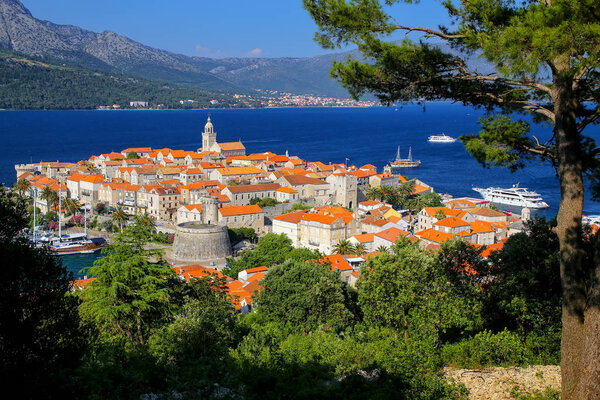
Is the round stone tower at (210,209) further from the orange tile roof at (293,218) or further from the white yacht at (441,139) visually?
the white yacht at (441,139)

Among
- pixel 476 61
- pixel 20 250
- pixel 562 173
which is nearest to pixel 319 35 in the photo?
pixel 476 61

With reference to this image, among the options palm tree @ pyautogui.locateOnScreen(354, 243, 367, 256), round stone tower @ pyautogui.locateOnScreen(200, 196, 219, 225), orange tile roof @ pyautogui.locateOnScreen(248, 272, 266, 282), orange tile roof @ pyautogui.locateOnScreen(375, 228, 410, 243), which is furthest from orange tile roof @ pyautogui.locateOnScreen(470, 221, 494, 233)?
round stone tower @ pyautogui.locateOnScreen(200, 196, 219, 225)

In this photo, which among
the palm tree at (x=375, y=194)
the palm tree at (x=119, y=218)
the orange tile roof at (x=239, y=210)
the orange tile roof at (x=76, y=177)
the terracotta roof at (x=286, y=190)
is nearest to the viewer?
the orange tile roof at (x=239, y=210)

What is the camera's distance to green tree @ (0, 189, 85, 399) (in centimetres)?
790

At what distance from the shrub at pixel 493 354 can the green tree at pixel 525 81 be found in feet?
6.61

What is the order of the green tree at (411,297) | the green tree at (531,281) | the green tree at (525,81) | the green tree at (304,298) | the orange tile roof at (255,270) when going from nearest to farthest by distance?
the green tree at (525,81), the green tree at (531,281), the green tree at (411,297), the green tree at (304,298), the orange tile roof at (255,270)

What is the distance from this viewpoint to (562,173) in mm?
7188

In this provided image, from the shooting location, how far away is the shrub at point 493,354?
1002cm

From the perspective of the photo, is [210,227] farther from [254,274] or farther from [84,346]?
[84,346]

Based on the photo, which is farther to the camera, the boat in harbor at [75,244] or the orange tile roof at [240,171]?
the orange tile roof at [240,171]

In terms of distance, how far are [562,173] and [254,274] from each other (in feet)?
78.5

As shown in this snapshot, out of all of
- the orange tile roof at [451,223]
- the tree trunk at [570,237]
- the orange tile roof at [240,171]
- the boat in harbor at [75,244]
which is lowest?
the boat in harbor at [75,244]

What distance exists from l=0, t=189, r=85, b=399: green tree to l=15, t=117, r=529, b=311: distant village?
14.5m

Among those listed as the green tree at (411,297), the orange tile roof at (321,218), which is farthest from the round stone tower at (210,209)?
the green tree at (411,297)
